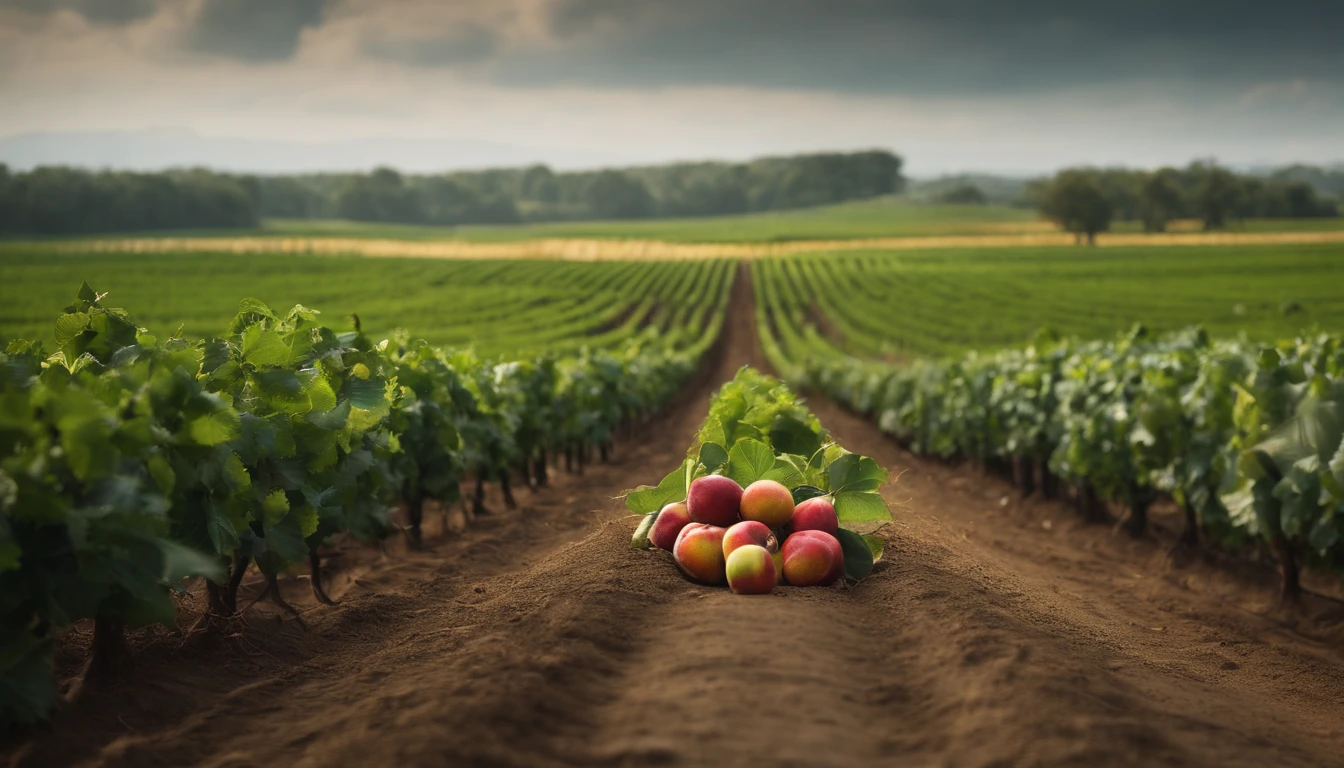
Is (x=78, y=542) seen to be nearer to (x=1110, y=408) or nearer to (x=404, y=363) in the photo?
(x=404, y=363)

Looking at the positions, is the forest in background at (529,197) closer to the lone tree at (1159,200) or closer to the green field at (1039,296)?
Answer: the lone tree at (1159,200)

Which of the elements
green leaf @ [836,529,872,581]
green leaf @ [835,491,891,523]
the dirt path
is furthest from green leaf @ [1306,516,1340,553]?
the dirt path

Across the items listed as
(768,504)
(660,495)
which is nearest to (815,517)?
(768,504)

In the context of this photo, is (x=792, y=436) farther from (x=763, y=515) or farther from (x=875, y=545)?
(x=763, y=515)

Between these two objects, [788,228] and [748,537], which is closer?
[748,537]

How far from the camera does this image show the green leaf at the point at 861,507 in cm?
607

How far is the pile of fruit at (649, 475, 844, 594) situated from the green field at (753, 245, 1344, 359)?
37249 mm

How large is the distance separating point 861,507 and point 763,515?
2.38 feet

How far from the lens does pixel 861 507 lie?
6137mm

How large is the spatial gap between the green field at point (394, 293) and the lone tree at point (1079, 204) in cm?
4063

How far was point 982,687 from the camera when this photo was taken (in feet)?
13.2

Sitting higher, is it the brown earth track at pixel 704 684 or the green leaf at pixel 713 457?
the green leaf at pixel 713 457

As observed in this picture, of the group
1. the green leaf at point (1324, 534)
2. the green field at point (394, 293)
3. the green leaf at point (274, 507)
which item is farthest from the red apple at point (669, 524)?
the green field at point (394, 293)

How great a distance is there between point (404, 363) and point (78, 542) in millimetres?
6039
